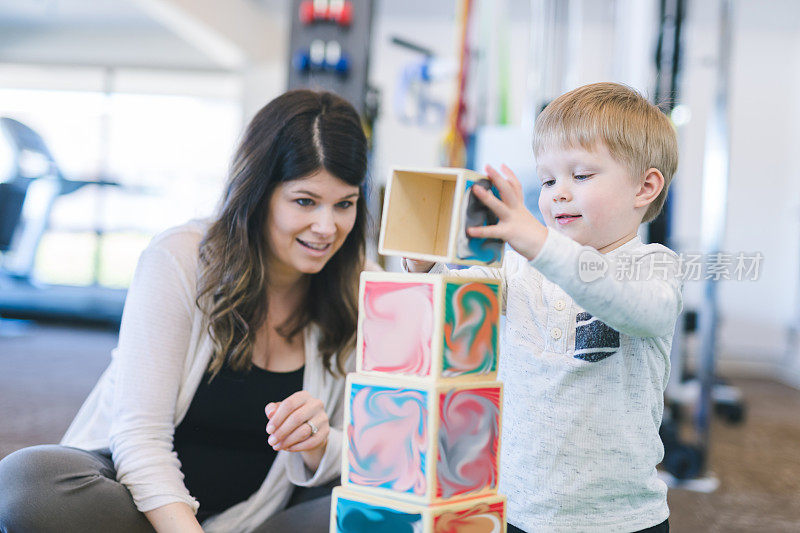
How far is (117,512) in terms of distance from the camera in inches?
49.6

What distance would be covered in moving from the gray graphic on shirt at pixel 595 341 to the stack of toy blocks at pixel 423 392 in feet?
0.49

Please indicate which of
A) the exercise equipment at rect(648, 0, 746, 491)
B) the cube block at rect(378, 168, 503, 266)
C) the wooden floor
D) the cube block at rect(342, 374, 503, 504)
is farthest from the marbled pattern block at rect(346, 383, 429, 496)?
the exercise equipment at rect(648, 0, 746, 491)

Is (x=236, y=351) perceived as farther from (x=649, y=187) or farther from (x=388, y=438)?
(x=649, y=187)

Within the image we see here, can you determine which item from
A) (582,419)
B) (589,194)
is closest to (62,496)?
(582,419)

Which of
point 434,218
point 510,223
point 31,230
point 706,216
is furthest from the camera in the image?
point 31,230

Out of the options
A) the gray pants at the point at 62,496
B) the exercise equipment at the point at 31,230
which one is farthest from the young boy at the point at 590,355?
the exercise equipment at the point at 31,230

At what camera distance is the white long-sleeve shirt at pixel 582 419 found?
107cm

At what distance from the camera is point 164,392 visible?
1.35m

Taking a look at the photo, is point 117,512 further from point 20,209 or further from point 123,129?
point 123,129

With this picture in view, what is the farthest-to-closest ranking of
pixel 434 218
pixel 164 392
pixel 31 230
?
pixel 31 230 < pixel 164 392 < pixel 434 218

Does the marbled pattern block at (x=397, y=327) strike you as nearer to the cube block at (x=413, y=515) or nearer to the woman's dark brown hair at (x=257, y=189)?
the cube block at (x=413, y=515)

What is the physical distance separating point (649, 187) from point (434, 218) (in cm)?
33

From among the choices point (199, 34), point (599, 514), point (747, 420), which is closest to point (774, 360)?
point (747, 420)

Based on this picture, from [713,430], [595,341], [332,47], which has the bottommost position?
[713,430]
